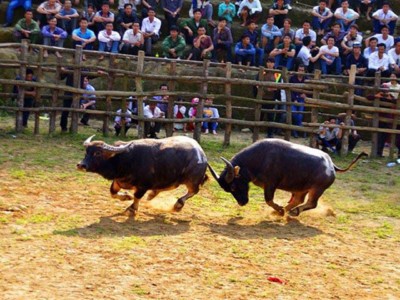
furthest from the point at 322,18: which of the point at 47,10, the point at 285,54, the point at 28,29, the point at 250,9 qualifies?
the point at 28,29

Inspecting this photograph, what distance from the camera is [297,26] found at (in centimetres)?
2373

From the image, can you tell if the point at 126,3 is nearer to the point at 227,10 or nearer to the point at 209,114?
the point at 227,10

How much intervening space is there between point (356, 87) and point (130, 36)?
5.38 meters

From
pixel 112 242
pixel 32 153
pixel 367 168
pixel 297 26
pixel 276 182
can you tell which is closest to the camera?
pixel 112 242

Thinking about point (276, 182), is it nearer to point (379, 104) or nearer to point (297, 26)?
point (379, 104)

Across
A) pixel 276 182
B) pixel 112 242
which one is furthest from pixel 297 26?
pixel 112 242

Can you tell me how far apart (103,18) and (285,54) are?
420cm

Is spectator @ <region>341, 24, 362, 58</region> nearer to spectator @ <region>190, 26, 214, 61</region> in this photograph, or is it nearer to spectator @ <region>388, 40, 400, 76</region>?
spectator @ <region>388, 40, 400, 76</region>

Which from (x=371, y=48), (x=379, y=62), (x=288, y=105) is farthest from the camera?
(x=371, y=48)

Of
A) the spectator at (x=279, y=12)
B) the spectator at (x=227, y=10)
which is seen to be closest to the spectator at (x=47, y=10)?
the spectator at (x=227, y=10)

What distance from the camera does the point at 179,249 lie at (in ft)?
30.6

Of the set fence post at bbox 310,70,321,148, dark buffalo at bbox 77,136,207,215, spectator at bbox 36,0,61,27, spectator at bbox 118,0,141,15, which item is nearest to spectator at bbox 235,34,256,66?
fence post at bbox 310,70,321,148

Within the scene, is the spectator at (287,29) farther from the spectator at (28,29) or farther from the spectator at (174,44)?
the spectator at (28,29)

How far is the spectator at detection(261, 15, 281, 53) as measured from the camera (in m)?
20.7
